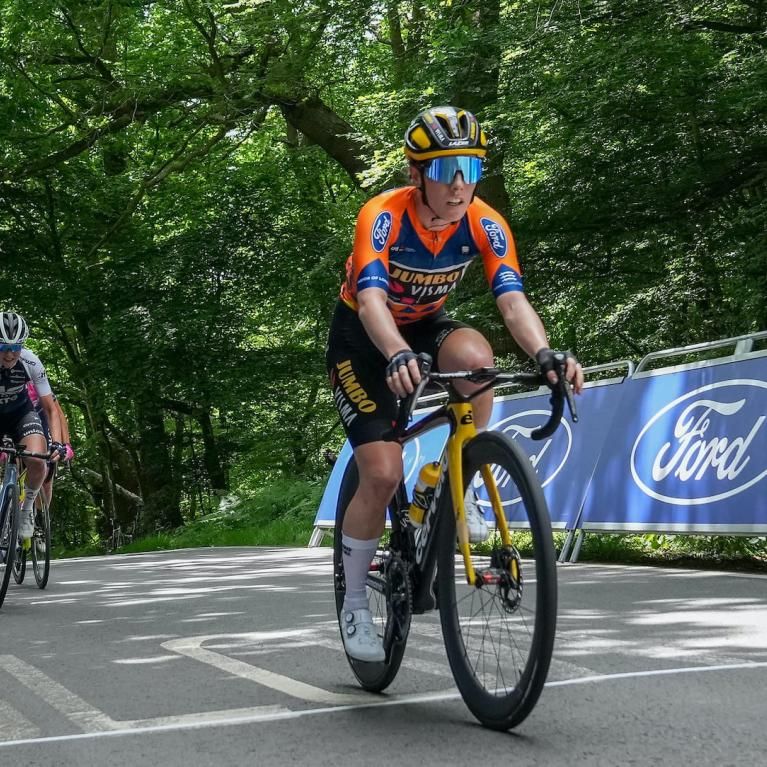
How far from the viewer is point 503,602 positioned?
4293 millimetres

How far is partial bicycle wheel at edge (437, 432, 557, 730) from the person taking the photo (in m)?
3.99

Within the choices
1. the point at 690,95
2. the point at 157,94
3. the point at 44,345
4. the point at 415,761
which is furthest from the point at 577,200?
the point at 44,345

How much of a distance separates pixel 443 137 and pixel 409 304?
73 centimetres

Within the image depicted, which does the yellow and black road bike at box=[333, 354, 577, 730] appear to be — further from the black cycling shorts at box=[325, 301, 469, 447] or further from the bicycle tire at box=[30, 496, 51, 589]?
the bicycle tire at box=[30, 496, 51, 589]

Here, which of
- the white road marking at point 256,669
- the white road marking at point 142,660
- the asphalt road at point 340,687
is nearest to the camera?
the asphalt road at point 340,687

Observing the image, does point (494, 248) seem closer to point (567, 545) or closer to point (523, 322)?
point (523, 322)

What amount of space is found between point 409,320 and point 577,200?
11.9 metres

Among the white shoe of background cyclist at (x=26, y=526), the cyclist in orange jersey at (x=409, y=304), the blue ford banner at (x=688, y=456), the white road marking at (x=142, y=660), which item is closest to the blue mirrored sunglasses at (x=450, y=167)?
the cyclist in orange jersey at (x=409, y=304)

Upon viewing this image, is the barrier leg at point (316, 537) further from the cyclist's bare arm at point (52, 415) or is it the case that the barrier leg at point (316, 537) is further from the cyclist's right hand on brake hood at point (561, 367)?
the cyclist's right hand on brake hood at point (561, 367)

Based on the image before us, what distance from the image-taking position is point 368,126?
17.6 meters

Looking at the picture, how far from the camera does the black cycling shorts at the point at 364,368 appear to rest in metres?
5.02

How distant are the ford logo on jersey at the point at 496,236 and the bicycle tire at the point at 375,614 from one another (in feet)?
3.49

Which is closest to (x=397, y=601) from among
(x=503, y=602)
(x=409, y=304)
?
(x=503, y=602)

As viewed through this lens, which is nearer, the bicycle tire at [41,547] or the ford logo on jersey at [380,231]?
the ford logo on jersey at [380,231]
